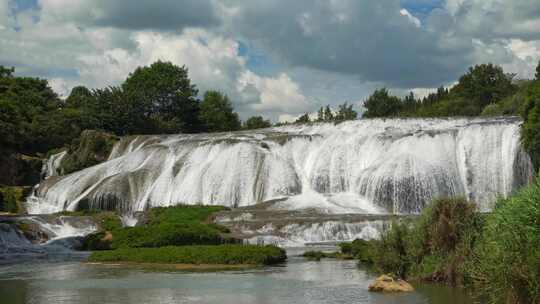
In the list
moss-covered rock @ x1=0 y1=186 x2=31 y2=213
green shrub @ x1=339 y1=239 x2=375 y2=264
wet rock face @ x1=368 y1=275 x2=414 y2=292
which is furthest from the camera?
moss-covered rock @ x1=0 y1=186 x2=31 y2=213

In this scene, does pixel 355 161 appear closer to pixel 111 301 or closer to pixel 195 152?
pixel 195 152

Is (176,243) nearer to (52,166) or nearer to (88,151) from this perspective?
(88,151)

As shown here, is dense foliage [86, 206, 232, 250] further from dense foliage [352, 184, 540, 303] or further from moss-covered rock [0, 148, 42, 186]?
moss-covered rock [0, 148, 42, 186]

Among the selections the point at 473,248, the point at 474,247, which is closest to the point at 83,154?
the point at 473,248

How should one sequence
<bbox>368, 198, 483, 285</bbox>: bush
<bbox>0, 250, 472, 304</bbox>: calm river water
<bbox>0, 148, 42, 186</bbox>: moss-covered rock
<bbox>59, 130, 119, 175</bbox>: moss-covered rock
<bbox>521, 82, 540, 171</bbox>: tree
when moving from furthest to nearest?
1. <bbox>59, 130, 119, 175</bbox>: moss-covered rock
2. <bbox>0, 148, 42, 186</bbox>: moss-covered rock
3. <bbox>521, 82, 540, 171</bbox>: tree
4. <bbox>368, 198, 483, 285</bbox>: bush
5. <bbox>0, 250, 472, 304</bbox>: calm river water

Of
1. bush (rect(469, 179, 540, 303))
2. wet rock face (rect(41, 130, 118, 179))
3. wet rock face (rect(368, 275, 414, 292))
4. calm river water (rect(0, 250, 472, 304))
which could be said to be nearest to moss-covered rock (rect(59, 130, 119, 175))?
wet rock face (rect(41, 130, 118, 179))

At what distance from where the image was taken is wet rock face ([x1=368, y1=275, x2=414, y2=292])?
2323 centimetres

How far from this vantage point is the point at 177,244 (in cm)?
4000

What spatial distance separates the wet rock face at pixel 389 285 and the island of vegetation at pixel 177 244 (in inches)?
415

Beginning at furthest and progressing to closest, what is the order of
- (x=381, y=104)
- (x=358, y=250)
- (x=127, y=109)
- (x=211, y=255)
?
(x=381, y=104)
(x=127, y=109)
(x=358, y=250)
(x=211, y=255)

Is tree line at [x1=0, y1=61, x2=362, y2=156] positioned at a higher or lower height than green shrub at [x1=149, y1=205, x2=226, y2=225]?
higher

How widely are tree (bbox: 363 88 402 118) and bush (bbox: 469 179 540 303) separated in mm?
122536

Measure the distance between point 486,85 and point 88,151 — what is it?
63.8 meters

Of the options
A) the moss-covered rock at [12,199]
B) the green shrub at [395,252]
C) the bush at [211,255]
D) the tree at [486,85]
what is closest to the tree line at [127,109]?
the moss-covered rock at [12,199]
